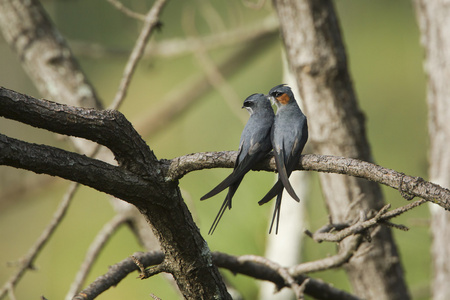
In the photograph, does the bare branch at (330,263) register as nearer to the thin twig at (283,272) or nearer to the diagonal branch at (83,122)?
the thin twig at (283,272)

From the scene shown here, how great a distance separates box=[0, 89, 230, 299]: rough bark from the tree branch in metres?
0.06

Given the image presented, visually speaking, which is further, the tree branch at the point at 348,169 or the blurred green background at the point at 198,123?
the blurred green background at the point at 198,123

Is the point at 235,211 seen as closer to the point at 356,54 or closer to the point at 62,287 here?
the point at 62,287

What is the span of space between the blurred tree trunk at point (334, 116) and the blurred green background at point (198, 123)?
141 centimetres

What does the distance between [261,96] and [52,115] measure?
736 millimetres

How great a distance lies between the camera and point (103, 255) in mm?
6043

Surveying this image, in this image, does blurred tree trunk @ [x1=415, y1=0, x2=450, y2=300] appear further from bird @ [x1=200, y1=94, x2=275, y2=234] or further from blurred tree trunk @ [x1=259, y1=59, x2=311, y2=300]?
bird @ [x1=200, y1=94, x2=275, y2=234]

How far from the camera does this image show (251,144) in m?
1.48

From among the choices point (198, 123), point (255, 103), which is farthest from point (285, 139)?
point (198, 123)

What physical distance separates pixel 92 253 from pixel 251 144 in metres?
1.18

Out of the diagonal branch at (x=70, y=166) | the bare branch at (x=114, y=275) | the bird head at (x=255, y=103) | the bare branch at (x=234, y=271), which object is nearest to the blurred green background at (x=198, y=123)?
the bare branch at (x=234, y=271)

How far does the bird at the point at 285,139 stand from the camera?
1.45 m

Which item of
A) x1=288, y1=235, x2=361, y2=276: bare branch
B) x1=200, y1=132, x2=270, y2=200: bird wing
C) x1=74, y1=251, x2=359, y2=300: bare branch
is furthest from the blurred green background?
x1=200, y1=132, x2=270, y2=200: bird wing

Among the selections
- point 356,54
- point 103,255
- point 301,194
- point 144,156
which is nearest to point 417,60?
point 356,54
